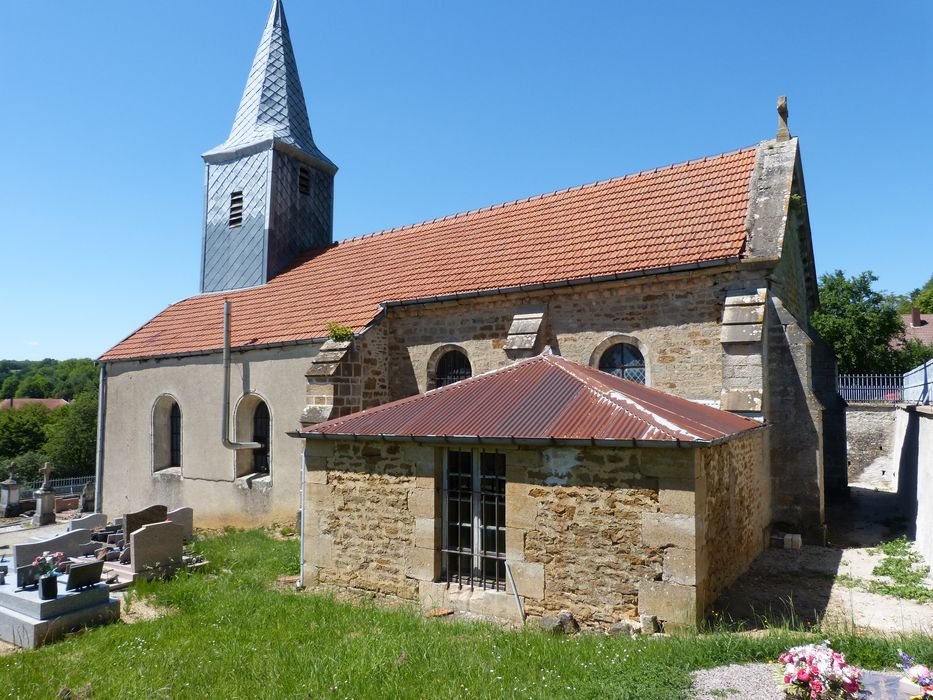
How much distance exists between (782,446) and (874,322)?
24.4 meters

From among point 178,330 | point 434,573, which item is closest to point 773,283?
point 434,573

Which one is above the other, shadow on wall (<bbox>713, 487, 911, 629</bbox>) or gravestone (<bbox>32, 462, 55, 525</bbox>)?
shadow on wall (<bbox>713, 487, 911, 629</bbox>)

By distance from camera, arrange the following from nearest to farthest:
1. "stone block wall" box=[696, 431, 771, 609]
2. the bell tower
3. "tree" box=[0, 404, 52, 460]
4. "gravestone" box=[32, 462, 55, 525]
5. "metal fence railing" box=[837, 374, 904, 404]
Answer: "stone block wall" box=[696, 431, 771, 609] → the bell tower → "gravestone" box=[32, 462, 55, 525] → "metal fence railing" box=[837, 374, 904, 404] → "tree" box=[0, 404, 52, 460]

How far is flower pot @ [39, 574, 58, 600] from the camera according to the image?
7.60 m

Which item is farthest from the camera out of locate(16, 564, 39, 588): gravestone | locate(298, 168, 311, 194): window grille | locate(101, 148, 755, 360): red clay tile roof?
locate(298, 168, 311, 194): window grille

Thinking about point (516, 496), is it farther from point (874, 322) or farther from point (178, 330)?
point (874, 322)

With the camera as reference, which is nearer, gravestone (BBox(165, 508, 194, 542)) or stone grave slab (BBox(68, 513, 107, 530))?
gravestone (BBox(165, 508, 194, 542))

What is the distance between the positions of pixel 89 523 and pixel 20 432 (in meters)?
53.8

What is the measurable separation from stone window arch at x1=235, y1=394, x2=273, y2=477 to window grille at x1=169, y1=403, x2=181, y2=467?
3170 mm

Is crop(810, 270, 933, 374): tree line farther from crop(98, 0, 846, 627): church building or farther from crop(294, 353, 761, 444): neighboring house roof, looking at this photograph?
crop(294, 353, 761, 444): neighboring house roof

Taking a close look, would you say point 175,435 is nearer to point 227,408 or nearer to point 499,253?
point 227,408

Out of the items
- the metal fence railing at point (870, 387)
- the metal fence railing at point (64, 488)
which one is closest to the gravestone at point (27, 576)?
the metal fence railing at point (64, 488)

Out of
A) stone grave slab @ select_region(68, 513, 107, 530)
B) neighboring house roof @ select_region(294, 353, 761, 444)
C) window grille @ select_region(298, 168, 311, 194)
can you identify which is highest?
window grille @ select_region(298, 168, 311, 194)

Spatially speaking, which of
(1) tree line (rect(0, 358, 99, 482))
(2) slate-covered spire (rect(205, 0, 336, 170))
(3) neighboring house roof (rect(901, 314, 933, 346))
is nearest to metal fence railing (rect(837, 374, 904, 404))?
(2) slate-covered spire (rect(205, 0, 336, 170))
